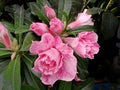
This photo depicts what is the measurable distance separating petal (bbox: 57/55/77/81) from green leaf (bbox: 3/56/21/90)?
155mm

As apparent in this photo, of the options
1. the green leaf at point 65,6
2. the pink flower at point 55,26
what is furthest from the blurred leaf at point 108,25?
the pink flower at point 55,26

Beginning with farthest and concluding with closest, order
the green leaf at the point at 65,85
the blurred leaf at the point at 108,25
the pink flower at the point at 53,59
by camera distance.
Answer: the blurred leaf at the point at 108,25 → the green leaf at the point at 65,85 → the pink flower at the point at 53,59

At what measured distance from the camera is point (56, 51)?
3.09 ft

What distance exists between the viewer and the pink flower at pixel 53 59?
36.9 inches

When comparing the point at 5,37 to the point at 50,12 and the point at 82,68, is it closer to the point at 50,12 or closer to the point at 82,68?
the point at 50,12

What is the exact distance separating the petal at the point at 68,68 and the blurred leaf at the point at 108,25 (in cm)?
50

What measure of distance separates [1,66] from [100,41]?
617 mm

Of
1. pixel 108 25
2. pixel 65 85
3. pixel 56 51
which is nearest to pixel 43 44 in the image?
pixel 56 51

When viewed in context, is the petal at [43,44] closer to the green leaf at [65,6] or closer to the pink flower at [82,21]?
the pink flower at [82,21]

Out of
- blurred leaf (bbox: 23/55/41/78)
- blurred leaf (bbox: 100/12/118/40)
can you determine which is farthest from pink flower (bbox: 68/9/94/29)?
blurred leaf (bbox: 100/12/118/40)

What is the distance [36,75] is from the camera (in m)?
1.08

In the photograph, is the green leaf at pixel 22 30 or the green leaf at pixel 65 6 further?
the green leaf at pixel 65 6

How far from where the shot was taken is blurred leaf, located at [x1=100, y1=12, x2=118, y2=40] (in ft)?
4.70

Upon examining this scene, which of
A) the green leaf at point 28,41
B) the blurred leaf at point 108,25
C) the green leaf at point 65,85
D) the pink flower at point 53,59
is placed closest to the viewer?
the pink flower at point 53,59
